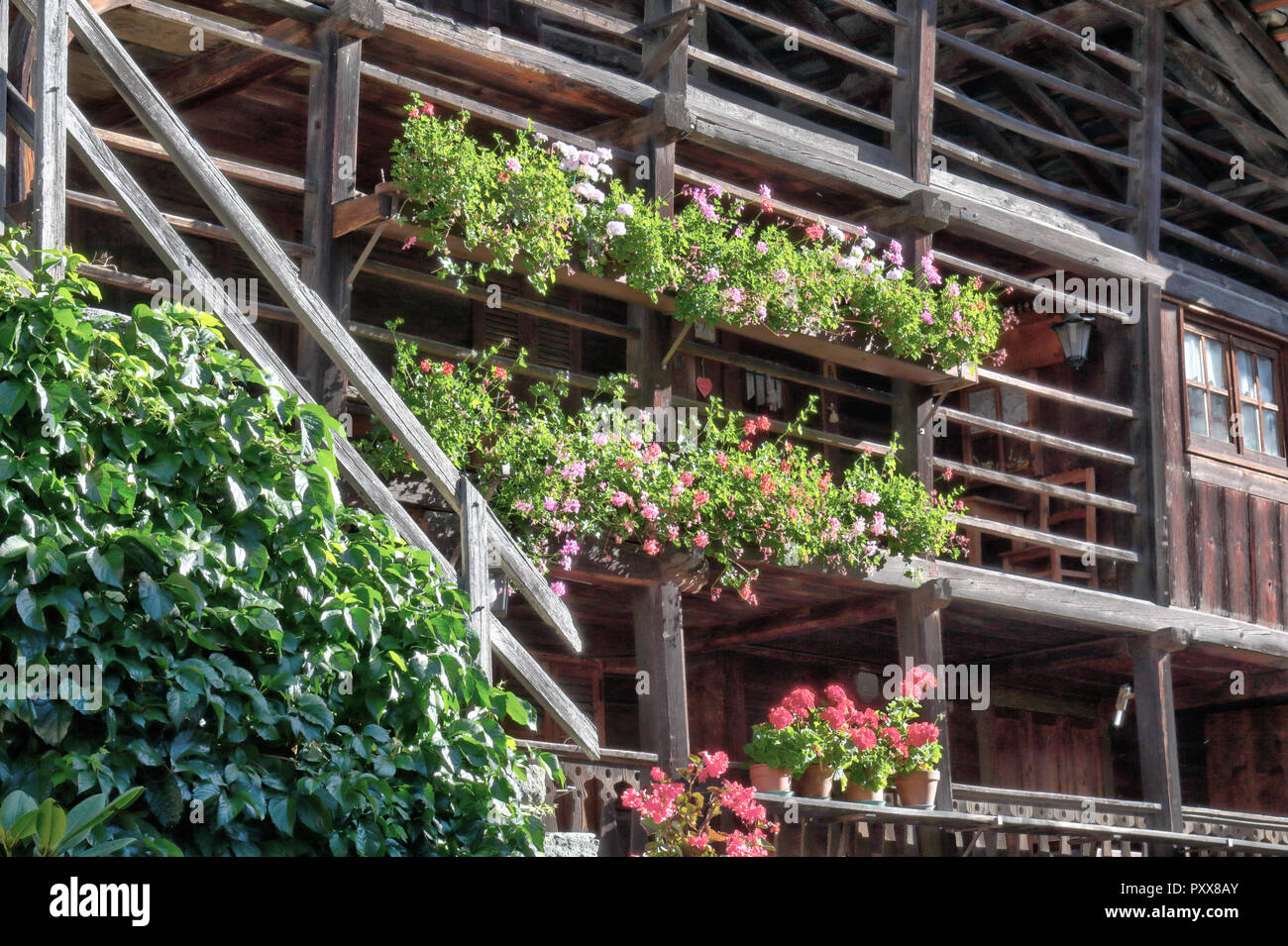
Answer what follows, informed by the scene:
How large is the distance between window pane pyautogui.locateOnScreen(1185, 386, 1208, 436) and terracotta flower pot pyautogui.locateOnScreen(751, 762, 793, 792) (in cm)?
521

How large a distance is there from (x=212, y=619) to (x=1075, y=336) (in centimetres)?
849

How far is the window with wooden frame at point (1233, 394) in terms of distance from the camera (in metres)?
12.9

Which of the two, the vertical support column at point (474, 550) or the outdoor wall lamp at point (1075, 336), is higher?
the outdoor wall lamp at point (1075, 336)

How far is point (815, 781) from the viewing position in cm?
957

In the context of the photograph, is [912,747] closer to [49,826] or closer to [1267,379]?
[1267,379]

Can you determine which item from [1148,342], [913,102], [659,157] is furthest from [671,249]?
[1148,342]

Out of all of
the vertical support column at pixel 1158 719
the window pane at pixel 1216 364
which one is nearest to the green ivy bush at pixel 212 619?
the vertical support column at pixel 1158 719

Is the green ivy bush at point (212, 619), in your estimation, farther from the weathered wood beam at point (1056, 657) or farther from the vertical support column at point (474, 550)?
the weathered wood beam at point (1056, 657)

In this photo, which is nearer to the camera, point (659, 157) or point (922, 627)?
point (659, 157)

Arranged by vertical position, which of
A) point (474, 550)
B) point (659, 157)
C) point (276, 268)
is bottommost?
point (474, 550)

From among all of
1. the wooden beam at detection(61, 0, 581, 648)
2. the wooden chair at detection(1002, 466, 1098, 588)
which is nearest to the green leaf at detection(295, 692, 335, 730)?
the wooden beam at detection(61, 0, 581, 648)

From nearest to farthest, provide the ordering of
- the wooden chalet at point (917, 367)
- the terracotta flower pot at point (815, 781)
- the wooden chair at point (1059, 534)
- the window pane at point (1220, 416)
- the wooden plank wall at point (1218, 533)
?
the wooden chalet at point (917, 367) < the terracotta flower pot at point (815, 781) < the wooden plank wall at point (1218, 533) < the wooden chair at point (1059, 534) < the window pane at point (1220, 416)

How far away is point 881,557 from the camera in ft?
33.1

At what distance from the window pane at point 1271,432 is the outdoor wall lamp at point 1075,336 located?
2.08 metres
